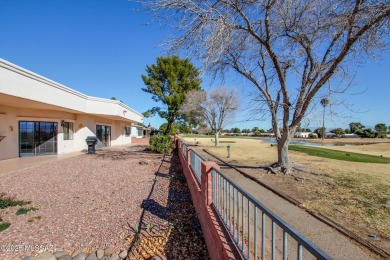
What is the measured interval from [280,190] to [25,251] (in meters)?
6.17

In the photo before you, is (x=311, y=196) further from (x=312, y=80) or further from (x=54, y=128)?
(x=54, y=128)

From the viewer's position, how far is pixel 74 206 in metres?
5.92

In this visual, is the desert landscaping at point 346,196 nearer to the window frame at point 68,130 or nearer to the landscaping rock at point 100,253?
the landscaping rock at point 100,253

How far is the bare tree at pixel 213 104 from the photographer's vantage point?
86.7 feet

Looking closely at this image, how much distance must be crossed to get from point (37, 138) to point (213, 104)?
18.4 m

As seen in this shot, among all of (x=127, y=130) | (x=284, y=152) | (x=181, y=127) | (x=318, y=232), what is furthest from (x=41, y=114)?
(x=181, y=127)

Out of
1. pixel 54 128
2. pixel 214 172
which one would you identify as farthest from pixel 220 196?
pixel 54 128

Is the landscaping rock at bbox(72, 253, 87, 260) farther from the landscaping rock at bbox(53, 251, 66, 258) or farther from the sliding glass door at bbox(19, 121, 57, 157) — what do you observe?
the sliding glass door at bbox(19, 121, 57, 157)

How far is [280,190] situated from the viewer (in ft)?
21.5

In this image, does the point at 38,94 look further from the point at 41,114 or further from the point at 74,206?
the point at 74,206

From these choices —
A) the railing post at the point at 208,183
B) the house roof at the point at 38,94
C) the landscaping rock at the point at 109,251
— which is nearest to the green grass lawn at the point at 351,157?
the railing post at the point at 208,183

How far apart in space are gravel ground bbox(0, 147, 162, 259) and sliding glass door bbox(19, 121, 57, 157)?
220 inches

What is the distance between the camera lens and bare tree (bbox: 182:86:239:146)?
26422 mm

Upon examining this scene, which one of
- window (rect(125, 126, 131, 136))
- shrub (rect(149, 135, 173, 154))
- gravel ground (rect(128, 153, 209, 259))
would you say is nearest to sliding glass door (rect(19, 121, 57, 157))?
shrub (rect(149, 135, 173, 154))
